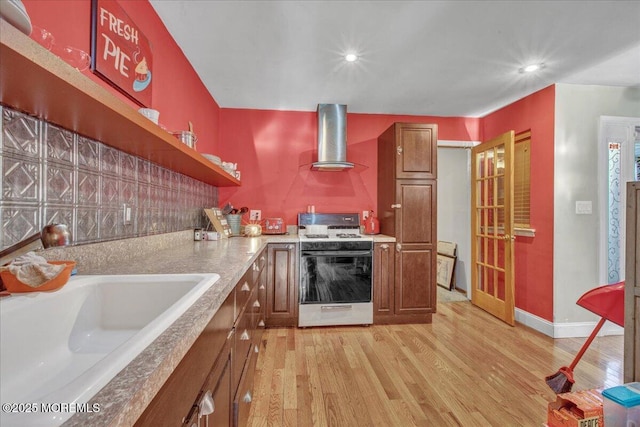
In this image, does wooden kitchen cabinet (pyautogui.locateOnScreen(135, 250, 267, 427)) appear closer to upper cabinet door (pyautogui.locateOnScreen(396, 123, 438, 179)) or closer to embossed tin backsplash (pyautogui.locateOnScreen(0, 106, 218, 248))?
embossed tin backsplash (pyautogui.locateOnScreen(0, 106, 218, 248))

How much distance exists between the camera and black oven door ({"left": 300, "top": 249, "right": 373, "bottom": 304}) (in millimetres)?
2754

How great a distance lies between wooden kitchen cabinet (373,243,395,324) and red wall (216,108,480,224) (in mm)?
761

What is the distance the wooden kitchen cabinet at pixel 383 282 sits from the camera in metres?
2.88

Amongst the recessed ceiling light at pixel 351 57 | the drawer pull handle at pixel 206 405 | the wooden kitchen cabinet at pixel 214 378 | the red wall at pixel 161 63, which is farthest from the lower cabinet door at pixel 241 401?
the recessed ceiling light at pixel 351 57

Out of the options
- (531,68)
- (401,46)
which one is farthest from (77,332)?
(531,68)

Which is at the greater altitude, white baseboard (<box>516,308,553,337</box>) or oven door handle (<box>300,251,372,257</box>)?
oven door handle (<box>300,251,372,257</box>)

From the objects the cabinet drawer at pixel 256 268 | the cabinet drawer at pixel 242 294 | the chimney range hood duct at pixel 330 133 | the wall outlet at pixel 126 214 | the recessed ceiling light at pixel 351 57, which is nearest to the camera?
the cabinet drawer at pixel 242 294

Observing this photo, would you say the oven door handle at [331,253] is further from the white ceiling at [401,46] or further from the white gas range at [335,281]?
the white ceiling at [401,46]

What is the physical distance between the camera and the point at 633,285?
116cm

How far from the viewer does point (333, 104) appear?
321 cm

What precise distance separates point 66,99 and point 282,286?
227 centimetres

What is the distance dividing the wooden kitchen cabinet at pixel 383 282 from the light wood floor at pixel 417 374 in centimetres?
16

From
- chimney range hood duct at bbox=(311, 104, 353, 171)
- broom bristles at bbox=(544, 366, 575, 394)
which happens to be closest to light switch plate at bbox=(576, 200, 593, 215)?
broom bristles at bbox=(544, 366, 575, 394)

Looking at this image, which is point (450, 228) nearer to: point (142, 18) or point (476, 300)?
point (476, 300)
